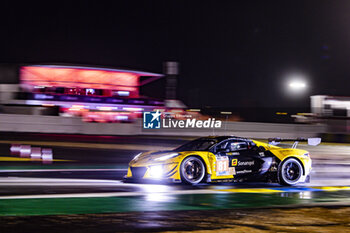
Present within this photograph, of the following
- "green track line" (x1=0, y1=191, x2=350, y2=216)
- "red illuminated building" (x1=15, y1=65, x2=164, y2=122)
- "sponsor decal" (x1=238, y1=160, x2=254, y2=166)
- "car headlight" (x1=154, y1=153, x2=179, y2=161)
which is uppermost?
"red illuminated building" (x1=15, y1=65, x2=164, y2=122)

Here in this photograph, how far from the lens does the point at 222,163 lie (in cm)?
1001

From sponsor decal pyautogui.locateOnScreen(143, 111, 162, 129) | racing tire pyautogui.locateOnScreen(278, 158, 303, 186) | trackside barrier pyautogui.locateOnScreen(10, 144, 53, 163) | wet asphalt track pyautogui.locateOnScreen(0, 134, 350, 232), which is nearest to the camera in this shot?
wet asphalt track pyautogui.locateOnScreen(0, 134, 350, 232)

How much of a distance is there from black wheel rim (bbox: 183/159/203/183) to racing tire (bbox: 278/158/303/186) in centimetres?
190

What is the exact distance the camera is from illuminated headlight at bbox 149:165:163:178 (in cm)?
963

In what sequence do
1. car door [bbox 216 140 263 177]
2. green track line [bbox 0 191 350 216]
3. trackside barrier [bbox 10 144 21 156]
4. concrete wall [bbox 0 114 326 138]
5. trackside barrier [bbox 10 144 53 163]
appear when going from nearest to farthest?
green track line [bbox 0 191 350 216]
car door [bbox 216 140 263 177]
trackside barrier [bbox 10 144 53 163]
trackside barrier [bbox 10 144 21 156]
concrete wall [bbox 0 114 326 138]

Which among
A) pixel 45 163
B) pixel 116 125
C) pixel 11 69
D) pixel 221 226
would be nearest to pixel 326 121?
pixel 116 125

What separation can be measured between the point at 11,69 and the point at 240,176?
56105 millimetres

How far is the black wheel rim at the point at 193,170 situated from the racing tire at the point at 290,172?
1.90 metres

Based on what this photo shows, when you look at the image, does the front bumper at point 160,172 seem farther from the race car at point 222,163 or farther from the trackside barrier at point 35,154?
the trackside barrier at point 35,154

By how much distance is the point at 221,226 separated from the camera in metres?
5.64

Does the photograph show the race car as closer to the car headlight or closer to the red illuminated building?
the car headlight

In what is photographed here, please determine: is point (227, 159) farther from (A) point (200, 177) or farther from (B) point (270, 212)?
(B) point (270, 212)

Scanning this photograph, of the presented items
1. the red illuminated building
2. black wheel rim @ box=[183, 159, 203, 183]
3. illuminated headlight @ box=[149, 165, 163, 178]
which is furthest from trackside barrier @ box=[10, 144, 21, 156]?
the red illuminated building

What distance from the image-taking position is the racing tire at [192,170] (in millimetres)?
9719
